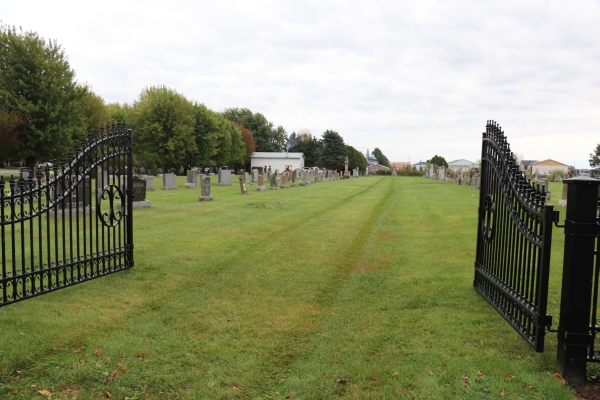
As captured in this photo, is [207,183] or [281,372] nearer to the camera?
[281,372]

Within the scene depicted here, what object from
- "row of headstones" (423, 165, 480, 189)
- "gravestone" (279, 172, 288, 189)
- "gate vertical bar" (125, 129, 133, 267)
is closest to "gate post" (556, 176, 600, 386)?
"gate vertical bar" (125, 129, 133, 267)

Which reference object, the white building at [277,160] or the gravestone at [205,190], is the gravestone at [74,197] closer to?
the gravestone at [205,190]

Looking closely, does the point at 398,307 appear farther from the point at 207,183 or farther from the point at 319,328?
the point at 207,183

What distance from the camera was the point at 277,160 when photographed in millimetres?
84438

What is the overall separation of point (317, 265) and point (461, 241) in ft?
14.6

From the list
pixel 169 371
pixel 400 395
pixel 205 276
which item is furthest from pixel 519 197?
pixel 205 276

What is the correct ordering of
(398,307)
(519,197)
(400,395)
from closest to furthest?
1. (400,395)
2. (519,197)
3. (398,307)

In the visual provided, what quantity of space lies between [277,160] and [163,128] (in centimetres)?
4185

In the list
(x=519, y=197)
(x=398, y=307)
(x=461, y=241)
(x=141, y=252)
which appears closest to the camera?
(x=519, y=197)

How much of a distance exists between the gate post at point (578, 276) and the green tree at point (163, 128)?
42067 millimetres

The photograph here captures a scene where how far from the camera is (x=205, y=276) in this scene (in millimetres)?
7270

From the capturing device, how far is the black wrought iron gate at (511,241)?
4184 millimetres

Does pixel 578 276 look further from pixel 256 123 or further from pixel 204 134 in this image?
pixel 256 123

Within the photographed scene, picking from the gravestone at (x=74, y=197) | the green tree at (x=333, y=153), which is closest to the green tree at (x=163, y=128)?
the gravestone at (x=74, y=197)
